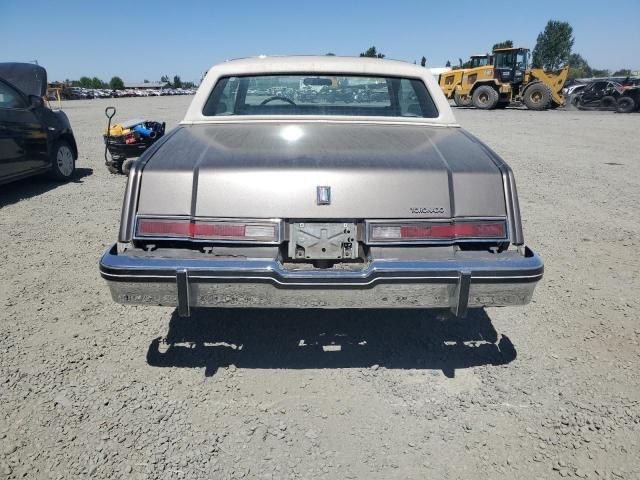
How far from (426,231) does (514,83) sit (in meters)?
23.1

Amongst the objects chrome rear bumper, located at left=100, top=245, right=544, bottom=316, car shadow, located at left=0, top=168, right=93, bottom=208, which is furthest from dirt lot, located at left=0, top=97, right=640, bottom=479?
car shadow, located at left=0, top=168, right=93, bottom=208

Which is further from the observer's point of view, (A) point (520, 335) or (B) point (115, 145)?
(B) point (115, 145)

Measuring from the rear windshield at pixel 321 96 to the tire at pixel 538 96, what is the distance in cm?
2112

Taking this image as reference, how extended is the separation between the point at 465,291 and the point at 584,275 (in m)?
2.34

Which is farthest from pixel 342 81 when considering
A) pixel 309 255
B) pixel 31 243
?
pixel 31 243

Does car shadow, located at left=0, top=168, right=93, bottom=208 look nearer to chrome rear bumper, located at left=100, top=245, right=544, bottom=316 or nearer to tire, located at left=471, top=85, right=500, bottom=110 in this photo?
chrome rear bumper, located at left=100, top=245, right=544, bottom=316

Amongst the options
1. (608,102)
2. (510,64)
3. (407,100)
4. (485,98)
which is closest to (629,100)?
(608,102)

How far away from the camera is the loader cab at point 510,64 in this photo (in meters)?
21.7

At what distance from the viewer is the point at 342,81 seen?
11.7 ft

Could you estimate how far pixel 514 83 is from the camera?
880 inches

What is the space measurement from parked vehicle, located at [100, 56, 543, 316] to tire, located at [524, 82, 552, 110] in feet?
72.9

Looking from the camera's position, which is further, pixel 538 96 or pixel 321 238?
pixel 538 96

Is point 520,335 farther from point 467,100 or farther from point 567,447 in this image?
point 467,100

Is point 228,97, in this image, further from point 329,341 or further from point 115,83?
point 115,83
